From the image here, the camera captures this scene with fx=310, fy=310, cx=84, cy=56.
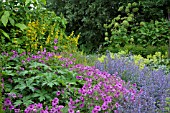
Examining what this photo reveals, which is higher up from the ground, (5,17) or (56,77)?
(5,17)

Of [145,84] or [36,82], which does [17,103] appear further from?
[145,84]

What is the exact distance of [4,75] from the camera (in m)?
3.20

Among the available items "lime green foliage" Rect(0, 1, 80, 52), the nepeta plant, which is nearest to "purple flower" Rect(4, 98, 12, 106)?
the nepeta plant

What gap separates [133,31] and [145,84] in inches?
235

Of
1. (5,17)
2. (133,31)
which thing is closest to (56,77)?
(5,17)

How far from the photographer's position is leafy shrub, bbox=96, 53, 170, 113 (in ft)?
8.42

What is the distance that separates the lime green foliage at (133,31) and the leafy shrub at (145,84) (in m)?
4.11

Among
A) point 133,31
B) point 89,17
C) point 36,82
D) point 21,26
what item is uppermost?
point 21,26

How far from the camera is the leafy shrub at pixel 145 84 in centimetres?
257

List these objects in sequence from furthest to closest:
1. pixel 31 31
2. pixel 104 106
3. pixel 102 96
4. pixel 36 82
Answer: pixel 31 31 < pixel 36 82 < pixel 102 96 < pixel 104 106

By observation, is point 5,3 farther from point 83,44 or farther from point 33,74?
point 83,44

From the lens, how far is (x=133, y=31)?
910cm

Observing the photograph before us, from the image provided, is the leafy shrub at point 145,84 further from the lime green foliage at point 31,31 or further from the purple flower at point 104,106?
the lime green foliage at point 31,31

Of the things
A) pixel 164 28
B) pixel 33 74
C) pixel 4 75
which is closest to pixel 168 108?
pixel 33 74
